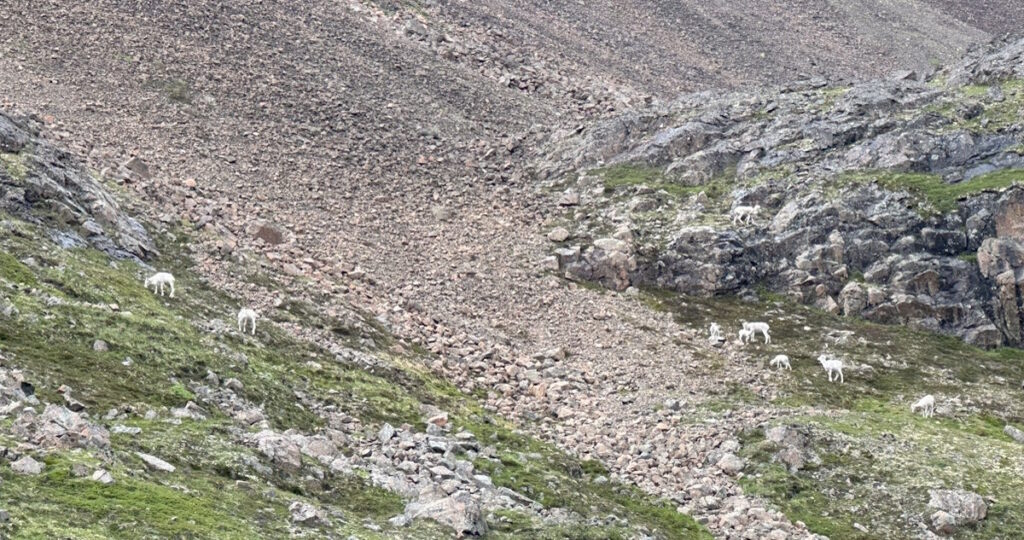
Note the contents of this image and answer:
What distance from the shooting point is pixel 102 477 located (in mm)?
18797

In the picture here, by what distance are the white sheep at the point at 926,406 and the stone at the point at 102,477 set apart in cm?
2726

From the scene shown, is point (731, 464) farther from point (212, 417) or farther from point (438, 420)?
point (212, 417)

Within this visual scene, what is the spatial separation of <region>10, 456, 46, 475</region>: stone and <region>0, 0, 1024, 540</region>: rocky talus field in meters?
0.07

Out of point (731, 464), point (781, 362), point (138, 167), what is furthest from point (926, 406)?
point (138, 167)

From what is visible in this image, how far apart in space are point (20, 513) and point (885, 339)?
34343mm

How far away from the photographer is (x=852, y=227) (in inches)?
1859

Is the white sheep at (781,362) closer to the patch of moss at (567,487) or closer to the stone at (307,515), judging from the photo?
the patch of moss at (567,487)

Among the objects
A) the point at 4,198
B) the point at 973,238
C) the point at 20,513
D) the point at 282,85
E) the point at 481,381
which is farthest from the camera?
the point at 282,85

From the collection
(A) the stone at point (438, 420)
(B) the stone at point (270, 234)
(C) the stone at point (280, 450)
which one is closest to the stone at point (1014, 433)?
(A) the stone at point (438, 420)

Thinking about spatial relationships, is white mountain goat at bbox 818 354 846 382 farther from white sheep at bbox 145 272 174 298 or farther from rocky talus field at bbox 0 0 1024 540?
white sheep at bbox 145 272 174 298

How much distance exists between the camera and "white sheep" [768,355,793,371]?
39.1 meters

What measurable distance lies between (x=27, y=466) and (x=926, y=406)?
2886 cm

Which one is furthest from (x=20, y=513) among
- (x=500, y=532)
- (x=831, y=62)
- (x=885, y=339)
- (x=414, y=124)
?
(x=831, y=62)

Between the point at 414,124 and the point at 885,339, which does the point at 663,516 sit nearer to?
the point at 885,339
